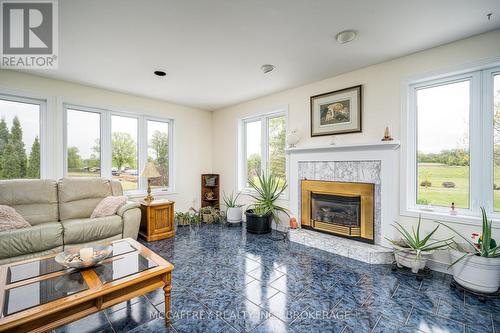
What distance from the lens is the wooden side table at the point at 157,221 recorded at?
367 cm

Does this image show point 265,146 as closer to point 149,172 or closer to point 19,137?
point 149,172

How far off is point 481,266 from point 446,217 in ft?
2.01

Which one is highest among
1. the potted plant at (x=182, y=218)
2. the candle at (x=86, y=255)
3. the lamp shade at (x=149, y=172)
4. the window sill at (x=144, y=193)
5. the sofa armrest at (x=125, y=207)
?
the lamp shade at (x=149, y=172)

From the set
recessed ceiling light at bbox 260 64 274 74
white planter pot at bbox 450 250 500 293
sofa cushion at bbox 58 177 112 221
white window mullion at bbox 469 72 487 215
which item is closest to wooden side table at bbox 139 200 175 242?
sofa cushion at bbox 58 177 112 221

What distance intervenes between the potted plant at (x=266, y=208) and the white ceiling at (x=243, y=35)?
6.04 feet

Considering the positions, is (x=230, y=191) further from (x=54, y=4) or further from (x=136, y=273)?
(x=54, y=4)

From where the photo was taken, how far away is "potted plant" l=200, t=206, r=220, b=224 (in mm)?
4820

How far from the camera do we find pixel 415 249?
251cm

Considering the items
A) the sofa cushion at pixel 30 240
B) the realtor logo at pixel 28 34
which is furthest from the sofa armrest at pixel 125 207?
the realtor logo at pixel 28 34

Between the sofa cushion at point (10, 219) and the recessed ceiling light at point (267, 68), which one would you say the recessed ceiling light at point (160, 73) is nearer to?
the recessed ceiling light at point (267, 68)

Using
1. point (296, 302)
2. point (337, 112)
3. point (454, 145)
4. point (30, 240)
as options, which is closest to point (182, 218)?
point (30, 240)

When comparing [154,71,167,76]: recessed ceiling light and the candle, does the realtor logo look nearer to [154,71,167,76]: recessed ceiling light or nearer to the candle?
[154,71,167,76]: recessed ceiling light

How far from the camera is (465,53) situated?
2436mm

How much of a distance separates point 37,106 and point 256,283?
421cm
